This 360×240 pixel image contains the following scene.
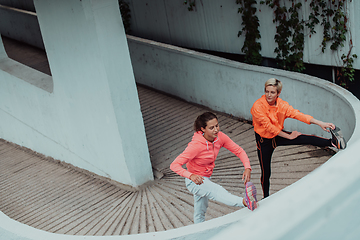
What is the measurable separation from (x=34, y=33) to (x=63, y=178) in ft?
28.4

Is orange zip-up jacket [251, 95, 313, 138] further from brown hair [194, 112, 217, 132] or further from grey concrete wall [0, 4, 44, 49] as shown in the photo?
grey concrete wall [0, 4, 44, 49]

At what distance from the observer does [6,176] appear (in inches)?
344

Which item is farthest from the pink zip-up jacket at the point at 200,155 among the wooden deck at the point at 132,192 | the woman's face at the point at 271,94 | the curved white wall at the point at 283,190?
the wooden deck at the point at 132,192

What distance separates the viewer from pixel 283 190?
72.6 inches

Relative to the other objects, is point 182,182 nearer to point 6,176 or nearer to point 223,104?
point 223,104

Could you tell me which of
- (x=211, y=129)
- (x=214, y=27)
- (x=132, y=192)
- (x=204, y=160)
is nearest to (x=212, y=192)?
A: (x=204, y=160)

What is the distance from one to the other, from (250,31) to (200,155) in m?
5.97

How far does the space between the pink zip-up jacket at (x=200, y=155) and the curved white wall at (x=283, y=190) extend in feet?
1.87

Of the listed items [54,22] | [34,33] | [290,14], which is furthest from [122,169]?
[34,33]

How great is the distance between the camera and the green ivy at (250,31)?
9.02 m

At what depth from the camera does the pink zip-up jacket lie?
3.91 metres

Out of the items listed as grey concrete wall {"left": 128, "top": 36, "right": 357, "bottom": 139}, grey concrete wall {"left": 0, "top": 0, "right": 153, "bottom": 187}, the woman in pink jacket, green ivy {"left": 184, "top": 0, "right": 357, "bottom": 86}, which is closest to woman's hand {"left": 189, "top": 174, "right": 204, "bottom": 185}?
the woman in pink jacket

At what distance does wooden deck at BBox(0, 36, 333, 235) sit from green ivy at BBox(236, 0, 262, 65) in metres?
1.62

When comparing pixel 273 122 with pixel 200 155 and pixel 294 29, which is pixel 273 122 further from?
pixel 294 29
